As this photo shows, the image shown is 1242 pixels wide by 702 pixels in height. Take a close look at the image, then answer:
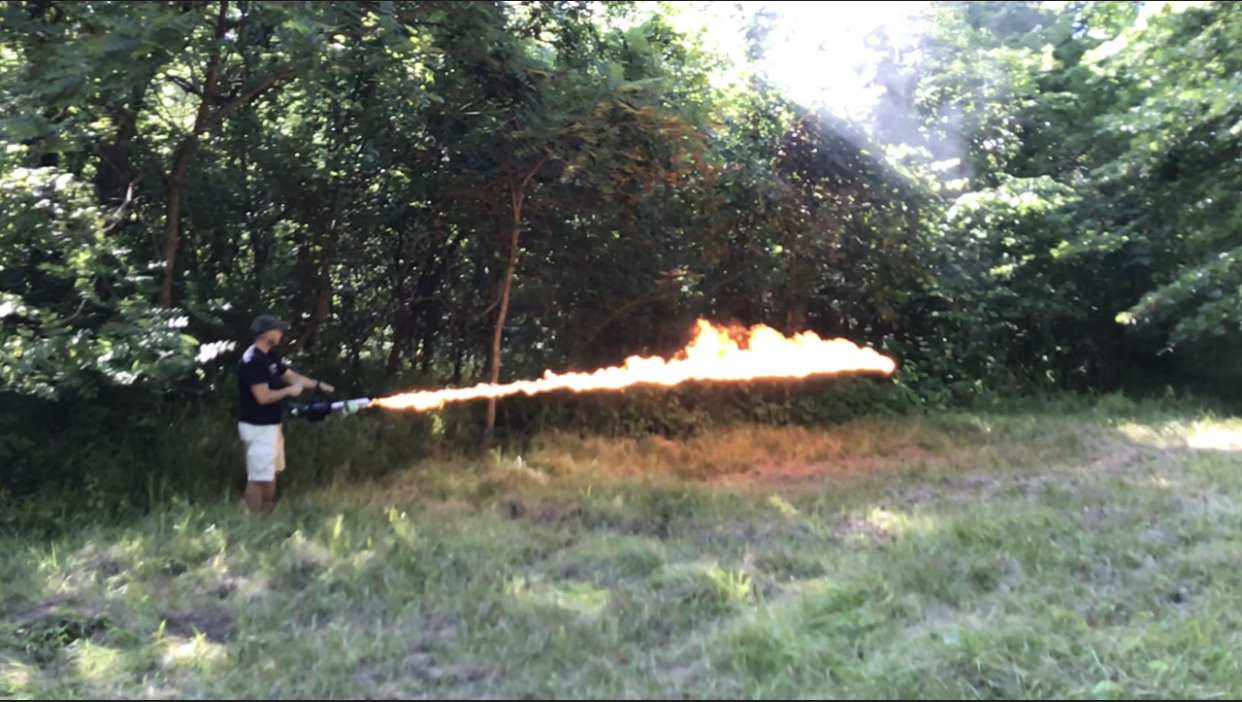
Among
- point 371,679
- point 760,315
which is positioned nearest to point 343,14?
point 371,679

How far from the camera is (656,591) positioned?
17.0ft

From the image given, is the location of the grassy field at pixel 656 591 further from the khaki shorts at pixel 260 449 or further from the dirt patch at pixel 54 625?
the khaki shorts at pixel 260 449

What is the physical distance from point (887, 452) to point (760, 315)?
259 centimetres

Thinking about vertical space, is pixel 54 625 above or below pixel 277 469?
below

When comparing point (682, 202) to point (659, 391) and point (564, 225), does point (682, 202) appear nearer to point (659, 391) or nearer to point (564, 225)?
point (564, 225)

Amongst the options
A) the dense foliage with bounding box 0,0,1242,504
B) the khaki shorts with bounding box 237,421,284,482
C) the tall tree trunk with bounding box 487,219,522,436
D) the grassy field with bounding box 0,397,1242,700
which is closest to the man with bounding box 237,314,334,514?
the khaki shorts with bounding box 237,421,284,482

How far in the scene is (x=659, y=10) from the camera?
441 inches

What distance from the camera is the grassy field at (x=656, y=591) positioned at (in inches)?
164

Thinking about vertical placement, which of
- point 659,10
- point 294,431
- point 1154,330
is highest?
point 659,10

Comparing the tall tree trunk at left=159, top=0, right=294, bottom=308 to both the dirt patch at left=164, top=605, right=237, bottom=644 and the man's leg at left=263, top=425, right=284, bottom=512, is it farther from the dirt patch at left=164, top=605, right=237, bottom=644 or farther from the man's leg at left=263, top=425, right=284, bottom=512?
the dirt patch at left=164, top=605, right=237, bottom=644

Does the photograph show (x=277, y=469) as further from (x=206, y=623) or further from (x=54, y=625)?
(x=206, y=623)

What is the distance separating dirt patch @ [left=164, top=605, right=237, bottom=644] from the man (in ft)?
6.43

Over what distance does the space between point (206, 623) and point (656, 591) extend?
2498 mm

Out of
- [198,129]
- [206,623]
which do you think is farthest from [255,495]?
[198,129]
